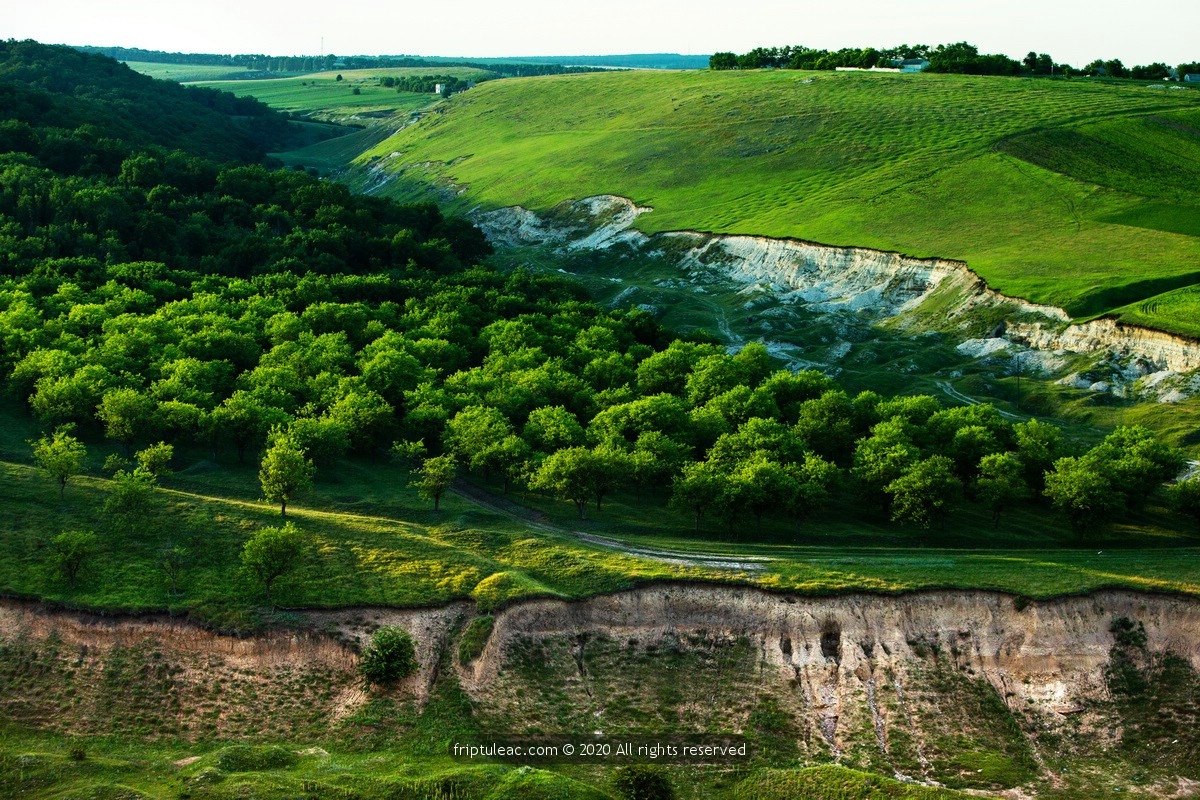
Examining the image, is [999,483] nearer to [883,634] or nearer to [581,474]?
[883,634]

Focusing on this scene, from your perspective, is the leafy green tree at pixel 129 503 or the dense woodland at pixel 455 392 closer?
the leafy green tree at pixel 129 503

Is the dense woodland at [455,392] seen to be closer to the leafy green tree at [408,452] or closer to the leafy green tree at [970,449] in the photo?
the leafy green tree at [970,449]

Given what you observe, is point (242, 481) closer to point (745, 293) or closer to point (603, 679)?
point (603, 679)

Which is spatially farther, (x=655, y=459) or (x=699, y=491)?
(x=655, y=459)

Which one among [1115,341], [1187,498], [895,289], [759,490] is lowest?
[759,490]

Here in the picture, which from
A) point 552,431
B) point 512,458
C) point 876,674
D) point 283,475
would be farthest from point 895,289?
point 283,475

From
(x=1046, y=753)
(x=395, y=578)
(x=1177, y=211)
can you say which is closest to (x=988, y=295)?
(x=1177, y=211)

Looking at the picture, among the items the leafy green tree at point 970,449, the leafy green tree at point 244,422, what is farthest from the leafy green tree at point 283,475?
the leafy green tree at point 970,449
